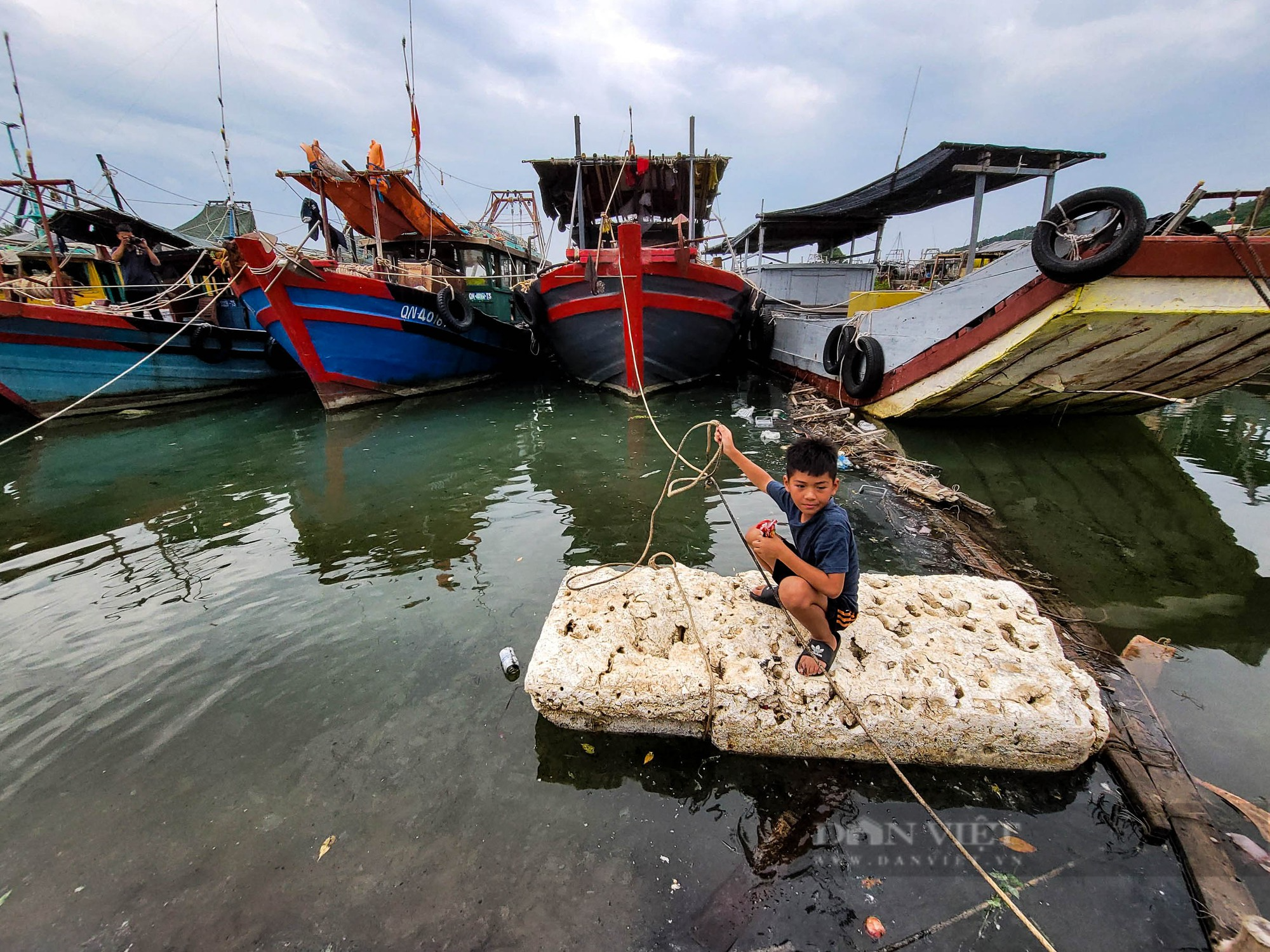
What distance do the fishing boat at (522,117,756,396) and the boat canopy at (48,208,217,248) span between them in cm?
663

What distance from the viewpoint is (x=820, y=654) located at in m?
2.28

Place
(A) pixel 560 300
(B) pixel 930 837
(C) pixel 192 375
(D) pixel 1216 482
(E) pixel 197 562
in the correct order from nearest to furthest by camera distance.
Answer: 1. (B) pixel 930 837
2. (E) pixel 197 562
3. (D) pixel 1216 482
4. (A) pixel 560 300
5. (C) pixel 192 375

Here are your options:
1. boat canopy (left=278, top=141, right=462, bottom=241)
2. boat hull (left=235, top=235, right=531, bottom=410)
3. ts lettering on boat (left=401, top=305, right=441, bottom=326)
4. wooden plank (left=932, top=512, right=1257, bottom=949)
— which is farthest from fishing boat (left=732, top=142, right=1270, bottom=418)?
boat canopy (left=278, top=141, right=462, bottom=241)

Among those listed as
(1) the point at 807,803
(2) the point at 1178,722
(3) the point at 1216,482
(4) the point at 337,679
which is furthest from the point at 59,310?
(3) the point at 1216,482

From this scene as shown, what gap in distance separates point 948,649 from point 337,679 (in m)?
2.99

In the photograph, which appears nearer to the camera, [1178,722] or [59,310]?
[1178,722]

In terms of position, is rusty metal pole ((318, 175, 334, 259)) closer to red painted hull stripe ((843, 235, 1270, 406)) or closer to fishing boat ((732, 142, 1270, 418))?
fishing boat ((732, 142, 1270, 418))

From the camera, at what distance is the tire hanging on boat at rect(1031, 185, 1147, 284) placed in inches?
173

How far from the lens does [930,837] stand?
1.86 metres

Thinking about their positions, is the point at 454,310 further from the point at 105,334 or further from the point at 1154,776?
the point at 1154,776

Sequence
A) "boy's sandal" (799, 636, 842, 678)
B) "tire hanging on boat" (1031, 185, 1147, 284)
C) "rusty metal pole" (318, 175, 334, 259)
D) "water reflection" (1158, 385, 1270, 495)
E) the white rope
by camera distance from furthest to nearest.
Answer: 1. "rusty metal pole" (318, 175, 334, 259)
2. "water reflection" (1158, 385, 1270, 495)
3. the white rope
4. "tire hanging on boat" (1031, 185, 1147, 284)
5. "boy's sandal" (799, 636, 842, 678)

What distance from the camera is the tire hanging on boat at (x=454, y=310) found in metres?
10.3

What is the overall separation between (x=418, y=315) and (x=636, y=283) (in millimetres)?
4306

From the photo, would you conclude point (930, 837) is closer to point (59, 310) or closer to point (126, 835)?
point (126, 835)
